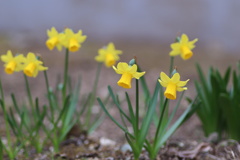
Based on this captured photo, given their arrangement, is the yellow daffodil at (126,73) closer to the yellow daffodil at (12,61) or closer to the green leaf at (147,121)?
the green leaf at (147,121)

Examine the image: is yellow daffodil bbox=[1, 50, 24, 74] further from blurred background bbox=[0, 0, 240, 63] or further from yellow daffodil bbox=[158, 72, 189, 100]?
blurred background bbox=[0, 0, 240, 63]

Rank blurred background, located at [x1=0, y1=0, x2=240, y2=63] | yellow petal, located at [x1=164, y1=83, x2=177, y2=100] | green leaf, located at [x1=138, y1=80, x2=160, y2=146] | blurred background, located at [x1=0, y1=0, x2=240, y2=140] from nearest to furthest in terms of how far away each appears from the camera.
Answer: yellow petal, located at [x1=164, y1=83, x2=177, y2=100]
green leaf, located at [x1=138, y1=80, x2=160, y2=146]
blurred background, located at [x1=0, y1=0, x2=240, y2=140]
blurred background, located at [x1=0, y1=0, x2=240, y2=63]

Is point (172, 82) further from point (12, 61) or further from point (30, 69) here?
point (12, 61)

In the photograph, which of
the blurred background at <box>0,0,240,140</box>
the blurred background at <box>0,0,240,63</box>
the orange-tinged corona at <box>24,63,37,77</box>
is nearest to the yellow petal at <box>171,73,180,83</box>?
the orange-tinged corona at <box>24,63,37,77</box>

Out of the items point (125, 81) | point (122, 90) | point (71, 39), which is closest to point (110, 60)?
point (71, 39)

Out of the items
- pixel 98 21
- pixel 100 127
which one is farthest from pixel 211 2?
pixel 100 127

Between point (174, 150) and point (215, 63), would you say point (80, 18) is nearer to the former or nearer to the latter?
point (215, 63)

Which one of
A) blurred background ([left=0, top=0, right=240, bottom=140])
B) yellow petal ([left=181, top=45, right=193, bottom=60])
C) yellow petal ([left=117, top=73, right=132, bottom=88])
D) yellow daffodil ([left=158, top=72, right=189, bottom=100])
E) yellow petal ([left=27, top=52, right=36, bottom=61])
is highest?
blurred background ([left=0, top=0, right=240, bottom=140])
